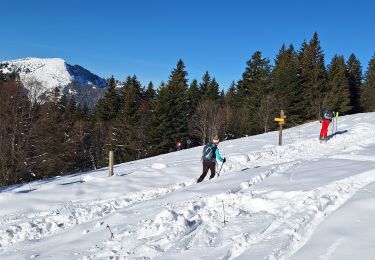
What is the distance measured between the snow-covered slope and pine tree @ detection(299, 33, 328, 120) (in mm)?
41553

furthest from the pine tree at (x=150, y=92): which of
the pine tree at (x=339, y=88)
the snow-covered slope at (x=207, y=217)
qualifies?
the snow-covered slope at (x=207, y=217)

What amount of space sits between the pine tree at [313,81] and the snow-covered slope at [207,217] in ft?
136

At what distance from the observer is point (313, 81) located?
5609 cm

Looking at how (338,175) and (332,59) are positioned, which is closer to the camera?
(338,175)

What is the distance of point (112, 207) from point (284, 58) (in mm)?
59133

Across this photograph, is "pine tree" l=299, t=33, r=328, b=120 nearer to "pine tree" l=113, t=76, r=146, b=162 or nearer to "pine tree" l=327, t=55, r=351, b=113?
"pine tree" l=327, t=55, r=351, b=113

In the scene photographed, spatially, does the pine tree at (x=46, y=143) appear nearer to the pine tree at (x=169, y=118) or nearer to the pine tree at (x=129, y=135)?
the pine tree at (x=129, y=135)

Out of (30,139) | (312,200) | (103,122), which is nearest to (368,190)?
(312,200)

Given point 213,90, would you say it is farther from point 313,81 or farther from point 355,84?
Answer: point 355,84

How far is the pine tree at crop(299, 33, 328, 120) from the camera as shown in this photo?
5325cm

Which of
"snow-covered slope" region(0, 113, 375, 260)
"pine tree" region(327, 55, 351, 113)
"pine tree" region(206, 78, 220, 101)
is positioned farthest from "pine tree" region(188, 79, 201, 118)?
"snow-covered slope" region(0, 113, 375, 260)

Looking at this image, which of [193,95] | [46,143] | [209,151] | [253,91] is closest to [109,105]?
[193,95]

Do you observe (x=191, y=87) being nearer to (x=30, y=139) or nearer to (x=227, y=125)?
(x=227, y=125)

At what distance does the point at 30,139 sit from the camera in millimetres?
29750
